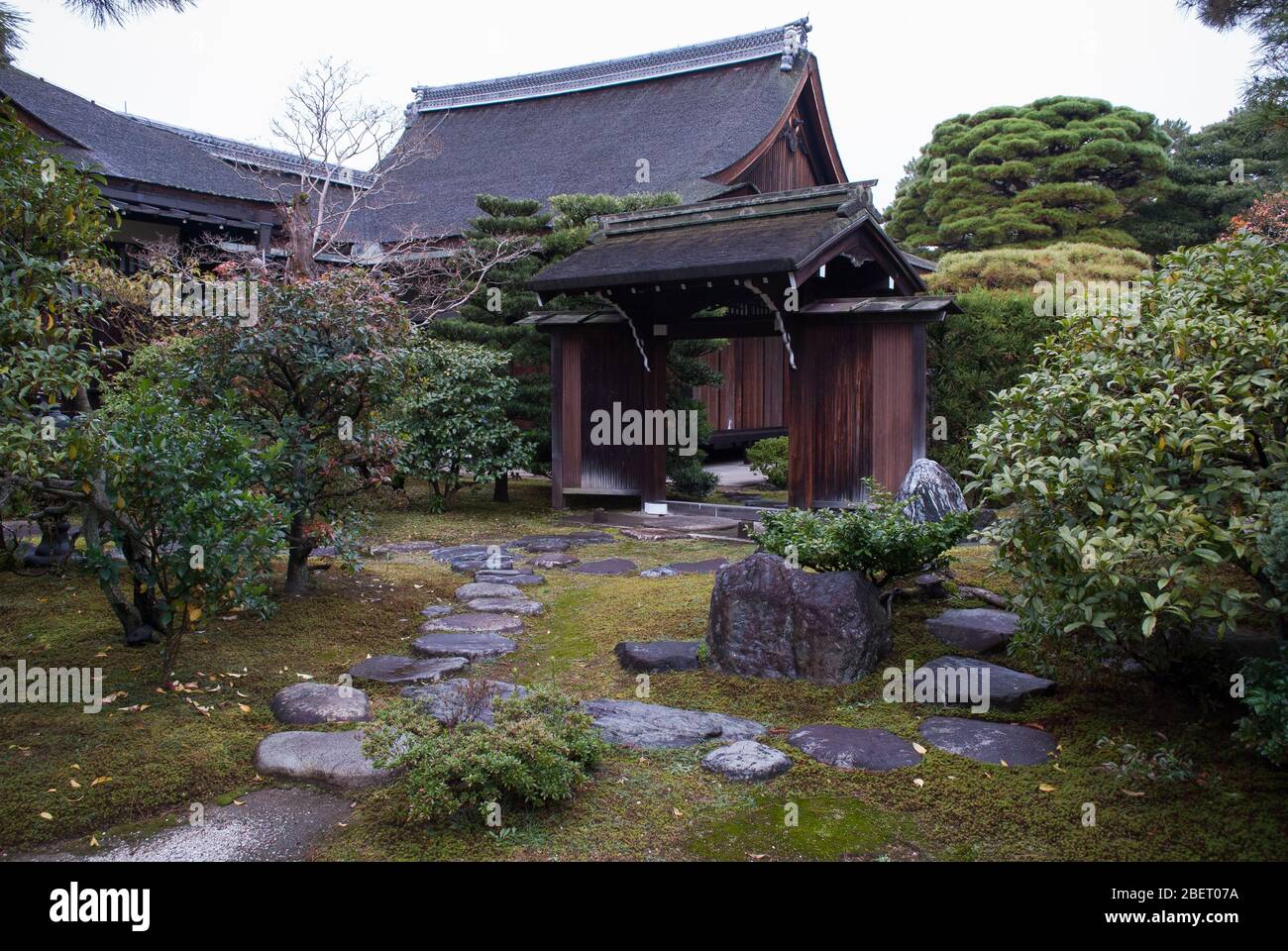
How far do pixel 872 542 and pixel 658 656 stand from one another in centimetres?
148

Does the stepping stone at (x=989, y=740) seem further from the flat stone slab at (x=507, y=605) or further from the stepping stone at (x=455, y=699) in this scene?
the flat stone slab at (x=507, y=605)

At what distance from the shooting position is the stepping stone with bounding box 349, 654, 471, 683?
5.63 metres

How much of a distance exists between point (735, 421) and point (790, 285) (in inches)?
421

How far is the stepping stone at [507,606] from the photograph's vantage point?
7348 mm

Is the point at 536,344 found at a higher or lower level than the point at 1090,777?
higher

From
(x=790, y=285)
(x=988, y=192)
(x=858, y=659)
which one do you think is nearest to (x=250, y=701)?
(x=858, y=659)

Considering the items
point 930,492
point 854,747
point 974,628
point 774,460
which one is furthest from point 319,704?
point 774,460

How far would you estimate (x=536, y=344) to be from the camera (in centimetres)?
1514

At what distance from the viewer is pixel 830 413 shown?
11.1 metres

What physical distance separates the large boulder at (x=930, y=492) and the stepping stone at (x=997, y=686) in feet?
9.42

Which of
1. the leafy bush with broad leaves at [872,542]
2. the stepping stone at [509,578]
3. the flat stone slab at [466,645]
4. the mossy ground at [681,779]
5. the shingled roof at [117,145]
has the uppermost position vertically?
the shingled roof at [117,145]

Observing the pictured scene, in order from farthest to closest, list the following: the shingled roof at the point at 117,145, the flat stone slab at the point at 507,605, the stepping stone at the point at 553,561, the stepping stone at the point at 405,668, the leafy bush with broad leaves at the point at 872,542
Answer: the shingled roof at the point at 117,145 → the stepping stone at the point at 553,561 → the flat stone slab at the point at 507,605 → the leafy bush with broad leaves at the point at 872,542 → the stepping stone at the point at 405,668

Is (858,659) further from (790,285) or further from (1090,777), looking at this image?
(790,285)

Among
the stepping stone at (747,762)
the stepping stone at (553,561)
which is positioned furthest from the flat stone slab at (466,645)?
the stepping stone at (553,561)
